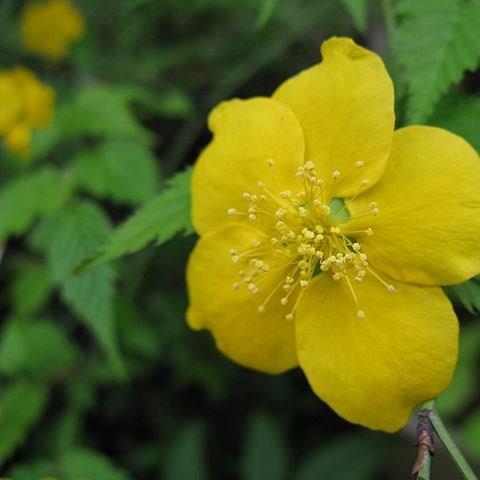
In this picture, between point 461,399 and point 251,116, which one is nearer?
point 251,116

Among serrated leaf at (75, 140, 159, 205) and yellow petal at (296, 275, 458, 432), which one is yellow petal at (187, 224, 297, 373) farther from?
serrated leaf at (75, 140, 159, 205)

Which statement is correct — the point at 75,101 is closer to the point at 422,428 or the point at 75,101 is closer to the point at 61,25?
the point at 61,25

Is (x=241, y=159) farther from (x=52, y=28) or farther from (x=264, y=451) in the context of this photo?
(x=52, y=28)

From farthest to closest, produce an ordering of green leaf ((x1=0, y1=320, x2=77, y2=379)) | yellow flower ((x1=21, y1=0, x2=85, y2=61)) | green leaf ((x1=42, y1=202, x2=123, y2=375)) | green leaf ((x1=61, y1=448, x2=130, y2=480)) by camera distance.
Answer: yellow flower ((x1=21, y1=0, x2=85, y2=61)) < green leaf ((x1=0, y1=320, x2=77, y2=379)) < green leaf ((x1=61, y1=448, x2=130, y2=480)) < green leaf ((x1=42, y1=202, x2=123, y2=375))

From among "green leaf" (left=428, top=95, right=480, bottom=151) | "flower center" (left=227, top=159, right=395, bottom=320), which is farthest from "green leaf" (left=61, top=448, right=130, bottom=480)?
"green leaf" (left=428, top=95, right=480, bottom=151)

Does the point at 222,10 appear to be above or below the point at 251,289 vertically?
below

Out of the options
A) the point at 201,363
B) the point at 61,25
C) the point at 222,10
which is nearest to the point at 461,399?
the point at 201,363
